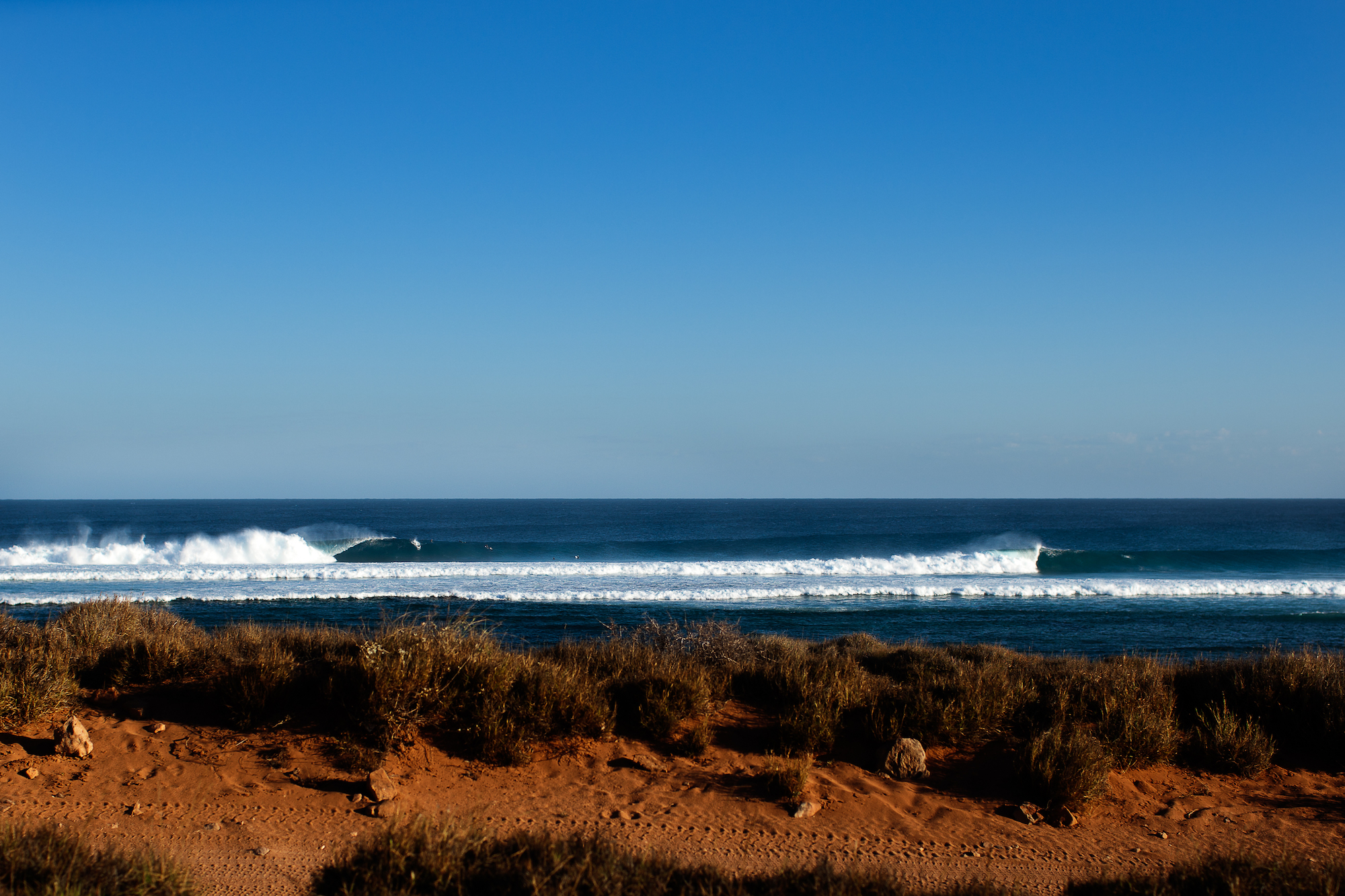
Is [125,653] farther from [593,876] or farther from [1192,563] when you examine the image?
[1192,563]

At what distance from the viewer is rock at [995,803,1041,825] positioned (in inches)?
228

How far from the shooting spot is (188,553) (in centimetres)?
3959

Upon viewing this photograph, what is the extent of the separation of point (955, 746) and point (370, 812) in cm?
504

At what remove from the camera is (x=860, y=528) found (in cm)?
6775

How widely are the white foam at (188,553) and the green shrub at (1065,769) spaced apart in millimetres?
35769

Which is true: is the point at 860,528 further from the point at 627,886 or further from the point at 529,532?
the point at 627,886

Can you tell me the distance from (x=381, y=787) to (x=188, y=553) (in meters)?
41.0

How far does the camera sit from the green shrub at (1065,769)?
19.5ft

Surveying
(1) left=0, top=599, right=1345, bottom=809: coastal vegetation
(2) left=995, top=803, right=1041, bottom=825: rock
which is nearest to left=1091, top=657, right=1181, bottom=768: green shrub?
(1) left=0, top=599, right=1345, bottom=809: coastal vegetation

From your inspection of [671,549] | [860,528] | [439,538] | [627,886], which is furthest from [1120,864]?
[860,528]

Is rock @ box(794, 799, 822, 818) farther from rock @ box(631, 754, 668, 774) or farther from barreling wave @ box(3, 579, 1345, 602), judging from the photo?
barreling wave @ box(3, 579, 1345, 602)

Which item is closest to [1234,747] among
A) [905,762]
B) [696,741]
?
[905,762]

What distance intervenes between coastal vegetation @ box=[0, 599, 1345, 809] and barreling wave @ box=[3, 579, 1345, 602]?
50.2ft

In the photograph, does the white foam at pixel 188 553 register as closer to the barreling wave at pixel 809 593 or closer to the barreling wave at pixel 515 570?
the barreling wave at pixel 515 570
